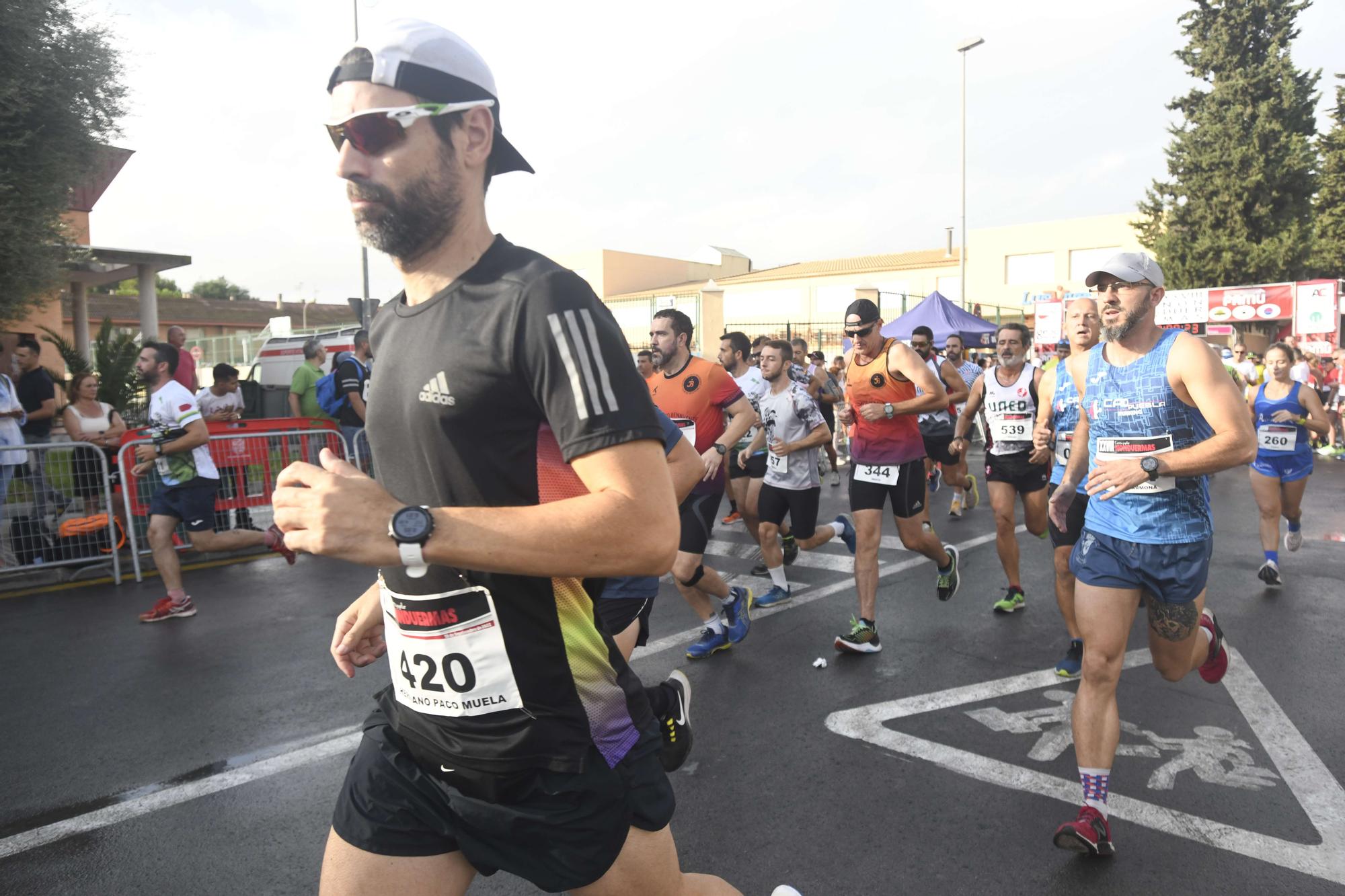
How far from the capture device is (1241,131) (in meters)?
35.3

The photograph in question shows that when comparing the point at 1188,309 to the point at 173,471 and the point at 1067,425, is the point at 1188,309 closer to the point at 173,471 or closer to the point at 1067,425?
the point at 1067,425

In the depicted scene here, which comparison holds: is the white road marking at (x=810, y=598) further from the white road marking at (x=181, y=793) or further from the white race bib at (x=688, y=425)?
the white road marking at (x=181, y=793)

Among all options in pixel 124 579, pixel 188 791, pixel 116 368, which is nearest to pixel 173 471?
pixel 124 579

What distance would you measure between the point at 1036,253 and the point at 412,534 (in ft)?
168

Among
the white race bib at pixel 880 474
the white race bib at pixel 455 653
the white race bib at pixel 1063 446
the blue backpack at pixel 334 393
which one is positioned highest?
the blue backpack at pixel 334 393

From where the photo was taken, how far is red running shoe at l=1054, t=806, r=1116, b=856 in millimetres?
3123

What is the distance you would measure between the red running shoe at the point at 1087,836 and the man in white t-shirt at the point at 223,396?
905cm

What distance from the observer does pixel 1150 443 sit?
366 cm

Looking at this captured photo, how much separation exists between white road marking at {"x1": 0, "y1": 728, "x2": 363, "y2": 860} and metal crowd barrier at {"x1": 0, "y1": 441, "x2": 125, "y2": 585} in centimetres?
482

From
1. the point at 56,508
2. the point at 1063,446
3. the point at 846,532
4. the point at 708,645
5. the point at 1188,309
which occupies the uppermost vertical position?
the point at 1188,309

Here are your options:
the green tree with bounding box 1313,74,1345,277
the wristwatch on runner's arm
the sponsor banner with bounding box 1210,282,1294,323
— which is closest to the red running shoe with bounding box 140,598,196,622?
the wristwatch on runner's arm

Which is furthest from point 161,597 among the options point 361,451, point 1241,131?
point 1241,131

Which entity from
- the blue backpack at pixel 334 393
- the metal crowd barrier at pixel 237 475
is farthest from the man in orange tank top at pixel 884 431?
the blue backpack at pixel 334 393

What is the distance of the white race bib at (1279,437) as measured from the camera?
7410 millimetres
